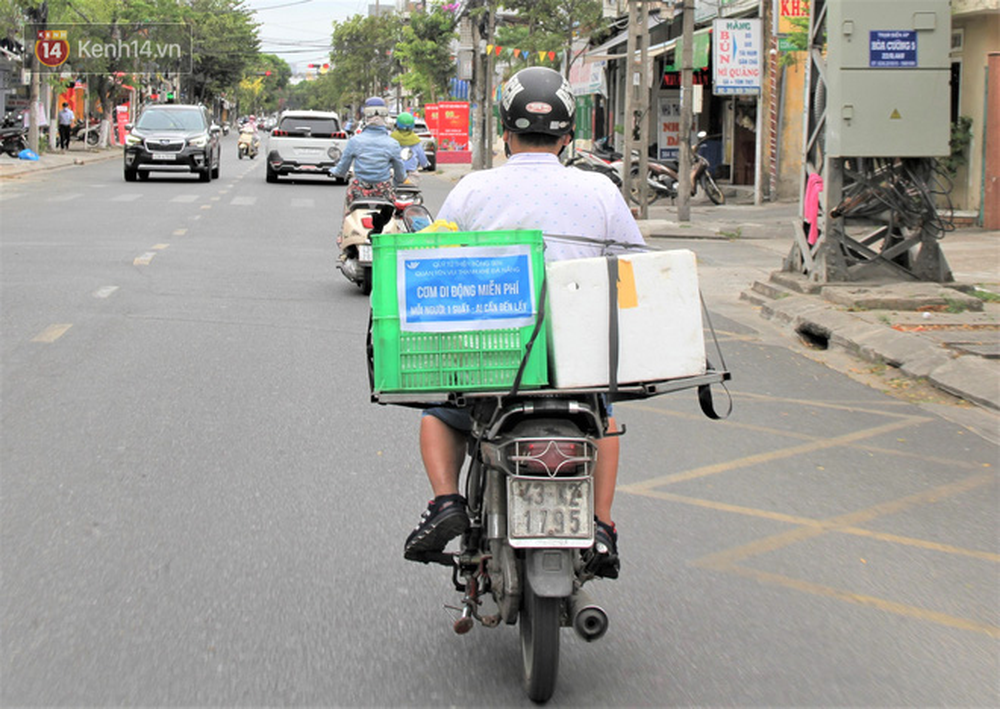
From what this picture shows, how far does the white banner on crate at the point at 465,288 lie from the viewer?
3.58m

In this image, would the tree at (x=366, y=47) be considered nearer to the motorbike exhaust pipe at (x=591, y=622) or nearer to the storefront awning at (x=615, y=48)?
the storefront awning at (x=615, y=48)

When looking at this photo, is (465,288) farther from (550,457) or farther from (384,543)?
(384,543)

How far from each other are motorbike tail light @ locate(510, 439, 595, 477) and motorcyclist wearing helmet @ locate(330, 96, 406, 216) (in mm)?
9282

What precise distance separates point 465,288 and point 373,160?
30.4 feet

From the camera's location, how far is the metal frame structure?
11.8 metres

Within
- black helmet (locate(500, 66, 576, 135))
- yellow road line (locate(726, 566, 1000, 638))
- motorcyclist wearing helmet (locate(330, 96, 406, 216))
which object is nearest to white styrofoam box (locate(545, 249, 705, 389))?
black helmet (locate(500, 66, 576, 135))

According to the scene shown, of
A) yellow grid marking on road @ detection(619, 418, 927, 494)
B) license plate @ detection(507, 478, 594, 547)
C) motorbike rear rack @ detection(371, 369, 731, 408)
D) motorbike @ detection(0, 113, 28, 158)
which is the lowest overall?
yellow grid marking on road @ detection(619, 418, 927, 494)

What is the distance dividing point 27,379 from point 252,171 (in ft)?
104

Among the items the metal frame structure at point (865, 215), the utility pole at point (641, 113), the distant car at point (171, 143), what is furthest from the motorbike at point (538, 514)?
the distant car at point (171, 143)

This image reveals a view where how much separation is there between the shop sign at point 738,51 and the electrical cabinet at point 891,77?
566 inches

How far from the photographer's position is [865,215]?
1224cm

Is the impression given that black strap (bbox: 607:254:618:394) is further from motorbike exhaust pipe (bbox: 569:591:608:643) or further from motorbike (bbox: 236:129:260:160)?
motorbike (bbox: 236:129:260:160)

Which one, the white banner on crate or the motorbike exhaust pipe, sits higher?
the white banner on crate

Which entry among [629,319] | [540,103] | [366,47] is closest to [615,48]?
[540,103]
